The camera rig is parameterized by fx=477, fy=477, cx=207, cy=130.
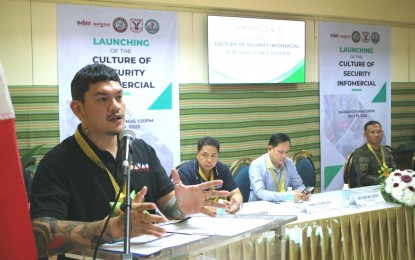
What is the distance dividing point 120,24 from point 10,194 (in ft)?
12.1

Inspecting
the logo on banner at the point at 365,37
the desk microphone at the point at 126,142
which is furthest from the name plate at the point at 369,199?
the logo on banner at the point at 365,37

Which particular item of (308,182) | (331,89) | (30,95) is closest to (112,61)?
(30,95)

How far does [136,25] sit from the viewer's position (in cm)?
462

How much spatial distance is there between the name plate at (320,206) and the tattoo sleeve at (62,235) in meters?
2.05

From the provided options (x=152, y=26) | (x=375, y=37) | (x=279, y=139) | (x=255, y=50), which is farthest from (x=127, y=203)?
(x=375, y=37)

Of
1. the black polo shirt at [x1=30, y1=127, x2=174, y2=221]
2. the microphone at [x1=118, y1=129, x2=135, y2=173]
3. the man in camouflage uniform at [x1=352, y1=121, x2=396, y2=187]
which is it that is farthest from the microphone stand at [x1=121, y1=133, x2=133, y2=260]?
the man in camouflage uniform at [x1=352, y1=121, x2=396, y2=187]

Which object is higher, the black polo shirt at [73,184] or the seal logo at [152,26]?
the seal logo at [152,26]

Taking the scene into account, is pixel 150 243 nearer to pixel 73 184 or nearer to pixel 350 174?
pixel 73 184

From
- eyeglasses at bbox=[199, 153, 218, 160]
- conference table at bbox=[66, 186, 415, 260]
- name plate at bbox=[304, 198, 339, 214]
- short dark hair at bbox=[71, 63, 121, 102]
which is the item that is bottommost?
conference table at bbox=[66, 186, 415, 260]

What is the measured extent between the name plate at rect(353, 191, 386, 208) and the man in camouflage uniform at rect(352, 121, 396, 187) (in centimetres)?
104

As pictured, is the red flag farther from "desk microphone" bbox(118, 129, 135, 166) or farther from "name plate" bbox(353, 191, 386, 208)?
"name plate" bbox(353, 191, 386, 208)

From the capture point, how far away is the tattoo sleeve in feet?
4.66

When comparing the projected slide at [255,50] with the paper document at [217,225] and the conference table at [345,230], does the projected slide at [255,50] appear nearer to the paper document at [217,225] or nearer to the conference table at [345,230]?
the conference table at [345,230]

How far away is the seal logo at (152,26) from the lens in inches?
185
